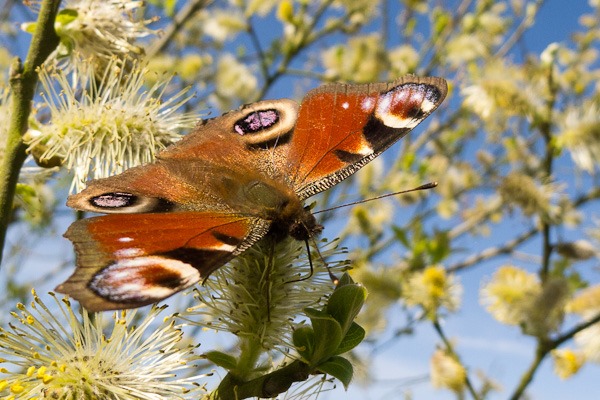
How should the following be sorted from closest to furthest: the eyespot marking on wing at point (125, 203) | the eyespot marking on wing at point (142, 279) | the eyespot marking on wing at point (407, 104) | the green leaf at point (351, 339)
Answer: the eyespot marking on wing at point (142, 279) < the green leaf at point (351, 339) < the eyespot marking on wing at point (125, 203) < the eyespot marking on wing at point (407, 104)

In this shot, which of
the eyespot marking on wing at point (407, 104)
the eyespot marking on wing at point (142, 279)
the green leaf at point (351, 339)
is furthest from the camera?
the eyespot marking on wing at point (407, 104)

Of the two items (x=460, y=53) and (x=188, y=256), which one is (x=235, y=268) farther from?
(x=460, y=53)

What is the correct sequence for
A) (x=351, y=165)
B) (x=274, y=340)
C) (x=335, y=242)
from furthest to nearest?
(x=351, y=165), (x=335, y=242), (x=274, y=340)

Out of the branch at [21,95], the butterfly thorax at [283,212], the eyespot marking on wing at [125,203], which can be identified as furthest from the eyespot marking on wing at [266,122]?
the branch at [21,95]

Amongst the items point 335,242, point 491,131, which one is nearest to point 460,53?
point 491,131

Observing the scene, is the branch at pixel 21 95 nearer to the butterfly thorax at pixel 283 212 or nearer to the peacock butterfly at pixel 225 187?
the peacock butterfly at pixel 225 187

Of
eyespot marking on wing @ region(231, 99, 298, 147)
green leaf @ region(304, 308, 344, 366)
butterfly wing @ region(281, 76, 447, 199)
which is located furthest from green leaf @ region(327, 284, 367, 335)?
eyespot marking on wing @ region(231, 99, 298, 147)
